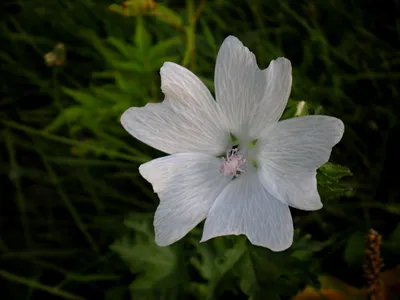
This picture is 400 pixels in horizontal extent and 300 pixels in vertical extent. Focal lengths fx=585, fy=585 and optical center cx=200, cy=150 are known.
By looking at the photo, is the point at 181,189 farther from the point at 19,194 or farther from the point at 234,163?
the point at 19,194

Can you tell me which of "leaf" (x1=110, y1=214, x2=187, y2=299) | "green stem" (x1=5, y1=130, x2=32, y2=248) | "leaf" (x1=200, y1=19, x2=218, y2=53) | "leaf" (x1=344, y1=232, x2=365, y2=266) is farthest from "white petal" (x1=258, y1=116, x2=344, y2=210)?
"green stem" (x1=5, y1=130, x2=32, y2=248)

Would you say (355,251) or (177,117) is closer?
(177,117)

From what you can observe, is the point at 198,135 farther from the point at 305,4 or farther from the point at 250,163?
the point at 305,4

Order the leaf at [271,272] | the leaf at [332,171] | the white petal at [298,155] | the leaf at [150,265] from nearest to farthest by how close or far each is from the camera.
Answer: the white petal at [298,155]
the leaf at [332,171]
the leaf at [271,272]
the leaf at [150,265]

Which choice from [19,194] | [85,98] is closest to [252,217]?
[85,98]

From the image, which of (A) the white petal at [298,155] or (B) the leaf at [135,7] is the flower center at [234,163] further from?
(B) the leaf at [135,7]

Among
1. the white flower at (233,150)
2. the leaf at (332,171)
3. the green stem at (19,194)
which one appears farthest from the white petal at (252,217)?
the green stem at (19,194)
